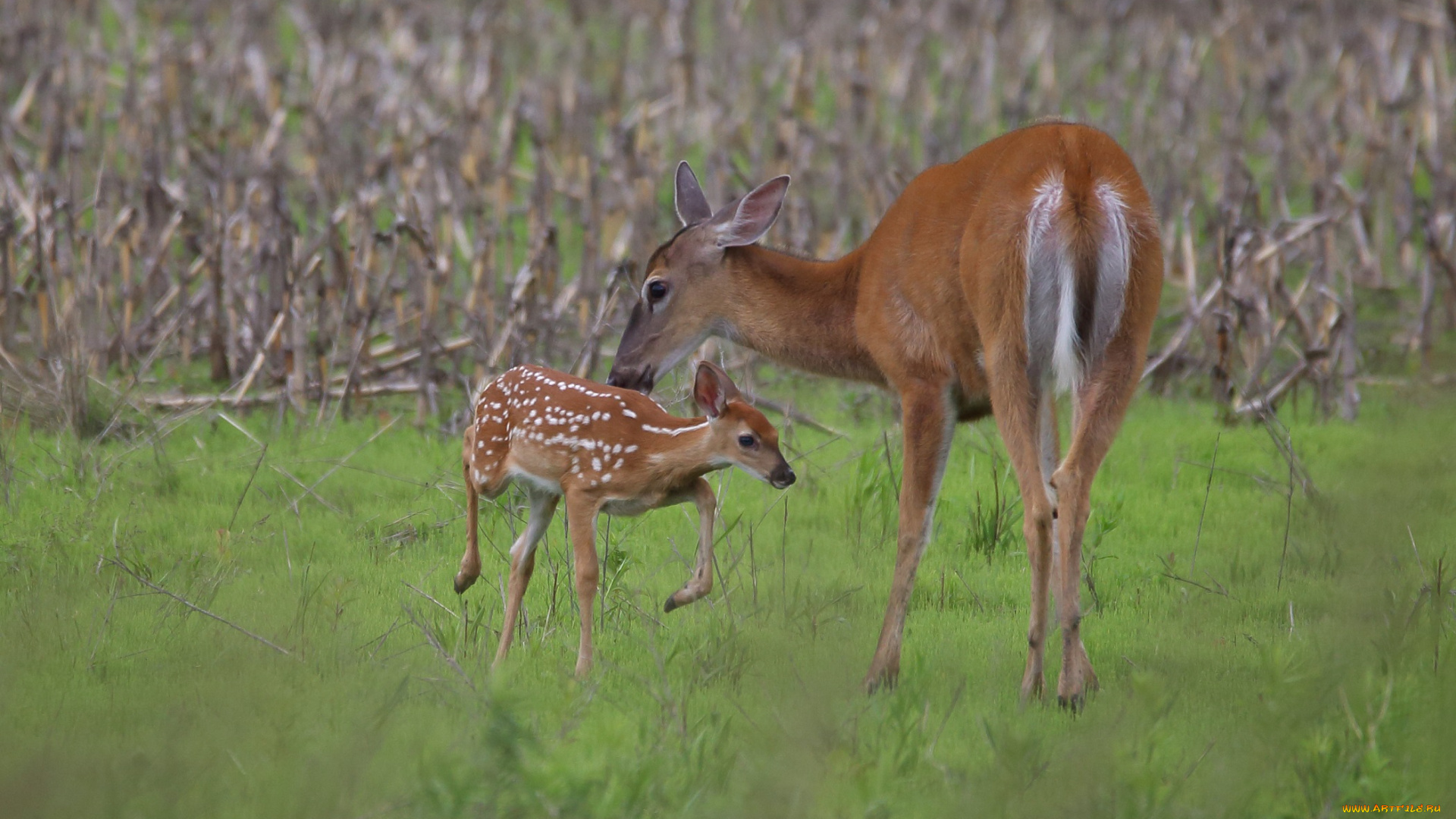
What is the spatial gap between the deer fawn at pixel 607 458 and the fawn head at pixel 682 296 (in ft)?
3.47

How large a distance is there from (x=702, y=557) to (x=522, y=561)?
675 millimetres

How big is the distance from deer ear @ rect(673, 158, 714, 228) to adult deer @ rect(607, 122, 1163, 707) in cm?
42

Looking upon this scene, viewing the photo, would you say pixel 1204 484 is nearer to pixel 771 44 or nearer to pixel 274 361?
pixel 274 361

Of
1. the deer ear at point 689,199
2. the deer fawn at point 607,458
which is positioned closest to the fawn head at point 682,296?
the deer ear at point 689,199

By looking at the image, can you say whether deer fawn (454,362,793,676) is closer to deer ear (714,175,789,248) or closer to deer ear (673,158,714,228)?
deer ear (714,175,789,248)

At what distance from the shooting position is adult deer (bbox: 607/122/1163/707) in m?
4.70

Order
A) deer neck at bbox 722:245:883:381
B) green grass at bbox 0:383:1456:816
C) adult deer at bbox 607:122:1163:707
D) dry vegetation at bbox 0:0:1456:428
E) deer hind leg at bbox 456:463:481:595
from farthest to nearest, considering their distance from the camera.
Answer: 1. dry vegetation at bbox 0:0:1456:428
2. deer neck at bbox 722:245:883:381
3. deer hind leg at bbox 456:463:481:595
4. adult deer at bbox 607:122:1163:707
5. green grass at bbox 0:383:1456:816

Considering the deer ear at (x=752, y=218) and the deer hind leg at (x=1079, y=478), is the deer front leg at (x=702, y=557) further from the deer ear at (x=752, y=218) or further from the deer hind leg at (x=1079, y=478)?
the deer ear at (x=752, y=218)

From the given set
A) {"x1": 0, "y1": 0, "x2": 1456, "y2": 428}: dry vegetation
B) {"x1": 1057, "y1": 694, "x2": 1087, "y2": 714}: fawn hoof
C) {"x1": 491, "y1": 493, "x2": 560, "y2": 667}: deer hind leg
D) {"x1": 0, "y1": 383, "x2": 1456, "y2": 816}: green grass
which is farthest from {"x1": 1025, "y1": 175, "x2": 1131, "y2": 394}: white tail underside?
{"x1": 0, "y1": 0, "x2": 1456, "y2": 428}: dry vegetation

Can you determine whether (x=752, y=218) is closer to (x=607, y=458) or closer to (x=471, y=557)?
(x=607, y=458)

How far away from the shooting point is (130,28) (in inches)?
545

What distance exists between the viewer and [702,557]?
4.78m

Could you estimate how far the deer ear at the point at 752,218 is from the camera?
611cm

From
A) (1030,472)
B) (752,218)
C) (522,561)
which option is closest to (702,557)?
(522,561)
